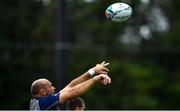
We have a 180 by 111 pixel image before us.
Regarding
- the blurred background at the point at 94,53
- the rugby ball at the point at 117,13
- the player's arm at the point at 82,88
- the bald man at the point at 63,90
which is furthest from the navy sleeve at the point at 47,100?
the blurred background at the point at 94,53

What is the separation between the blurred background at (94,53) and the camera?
3178 cm

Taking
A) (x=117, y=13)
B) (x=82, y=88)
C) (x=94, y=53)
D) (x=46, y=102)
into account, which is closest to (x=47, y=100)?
(x=46, y=102)

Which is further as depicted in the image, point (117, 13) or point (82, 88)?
point (117, 13)

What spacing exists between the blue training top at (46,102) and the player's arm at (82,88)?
0.39ft

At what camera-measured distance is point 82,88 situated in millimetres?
10219

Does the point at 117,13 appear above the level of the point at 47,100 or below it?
above

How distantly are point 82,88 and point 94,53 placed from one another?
22976 mm

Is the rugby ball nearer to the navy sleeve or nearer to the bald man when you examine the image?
the bald man

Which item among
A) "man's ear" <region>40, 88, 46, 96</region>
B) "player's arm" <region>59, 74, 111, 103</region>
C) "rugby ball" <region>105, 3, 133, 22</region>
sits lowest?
"man's ear" <region>40, 88, 46, 96</region>

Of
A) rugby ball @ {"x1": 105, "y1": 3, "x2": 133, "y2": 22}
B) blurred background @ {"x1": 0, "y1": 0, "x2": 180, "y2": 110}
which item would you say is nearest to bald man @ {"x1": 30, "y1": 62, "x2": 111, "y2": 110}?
rugby ball @ {"x1": 105, "y1": 3, "x2": 133, "y2": 22}

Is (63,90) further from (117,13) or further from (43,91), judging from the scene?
(117,13)

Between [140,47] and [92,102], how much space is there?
4569mm

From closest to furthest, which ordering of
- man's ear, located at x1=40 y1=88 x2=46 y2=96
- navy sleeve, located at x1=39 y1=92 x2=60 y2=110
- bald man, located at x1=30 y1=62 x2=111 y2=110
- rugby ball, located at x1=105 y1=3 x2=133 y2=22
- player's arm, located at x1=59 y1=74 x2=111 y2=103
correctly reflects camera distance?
player's arm, located at x1=59 y1=74 x2=111 y2=103 → bald man, located at x1=30 y1=62 x2=111 y2=110 → navy sleeve, located at x1=39 y1=92 x2=60 y2=110 → man's ear, located at x1=40 y1=88 x2=46 y2=96 → rugby ball, located at x1=105 y1=3 x2=133 y2=22

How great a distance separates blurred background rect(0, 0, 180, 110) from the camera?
104 feet
